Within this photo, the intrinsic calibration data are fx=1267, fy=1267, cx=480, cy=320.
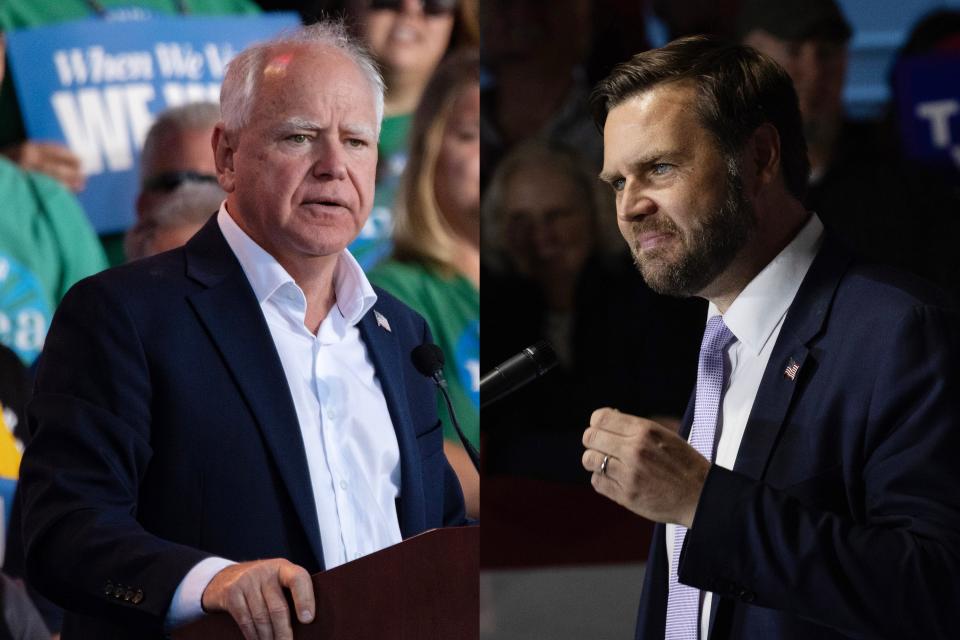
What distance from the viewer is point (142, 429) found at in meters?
2.30

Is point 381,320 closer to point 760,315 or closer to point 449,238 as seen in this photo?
point 449,238

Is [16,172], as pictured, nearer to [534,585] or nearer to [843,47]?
[843,47]

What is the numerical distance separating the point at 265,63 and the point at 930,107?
3947 millimetres

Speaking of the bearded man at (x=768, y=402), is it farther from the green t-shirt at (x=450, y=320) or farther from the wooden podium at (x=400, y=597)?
the green t-shirt at (x=450, y=320)

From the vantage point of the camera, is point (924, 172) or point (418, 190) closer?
point (418, 190)

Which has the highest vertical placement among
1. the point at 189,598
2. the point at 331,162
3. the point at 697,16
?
the point at 331,162

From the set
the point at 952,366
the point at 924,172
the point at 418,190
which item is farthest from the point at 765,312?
the point at 924,172

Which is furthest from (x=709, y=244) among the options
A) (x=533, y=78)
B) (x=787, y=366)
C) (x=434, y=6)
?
(x=533, y=78)

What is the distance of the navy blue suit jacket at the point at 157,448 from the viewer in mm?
2227

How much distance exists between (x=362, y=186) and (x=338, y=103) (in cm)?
17

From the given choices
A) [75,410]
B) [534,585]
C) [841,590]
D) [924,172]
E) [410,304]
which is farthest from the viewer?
[534,585]

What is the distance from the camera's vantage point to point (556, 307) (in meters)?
5.94

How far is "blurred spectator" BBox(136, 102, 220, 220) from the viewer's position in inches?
113

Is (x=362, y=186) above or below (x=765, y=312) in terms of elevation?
above
